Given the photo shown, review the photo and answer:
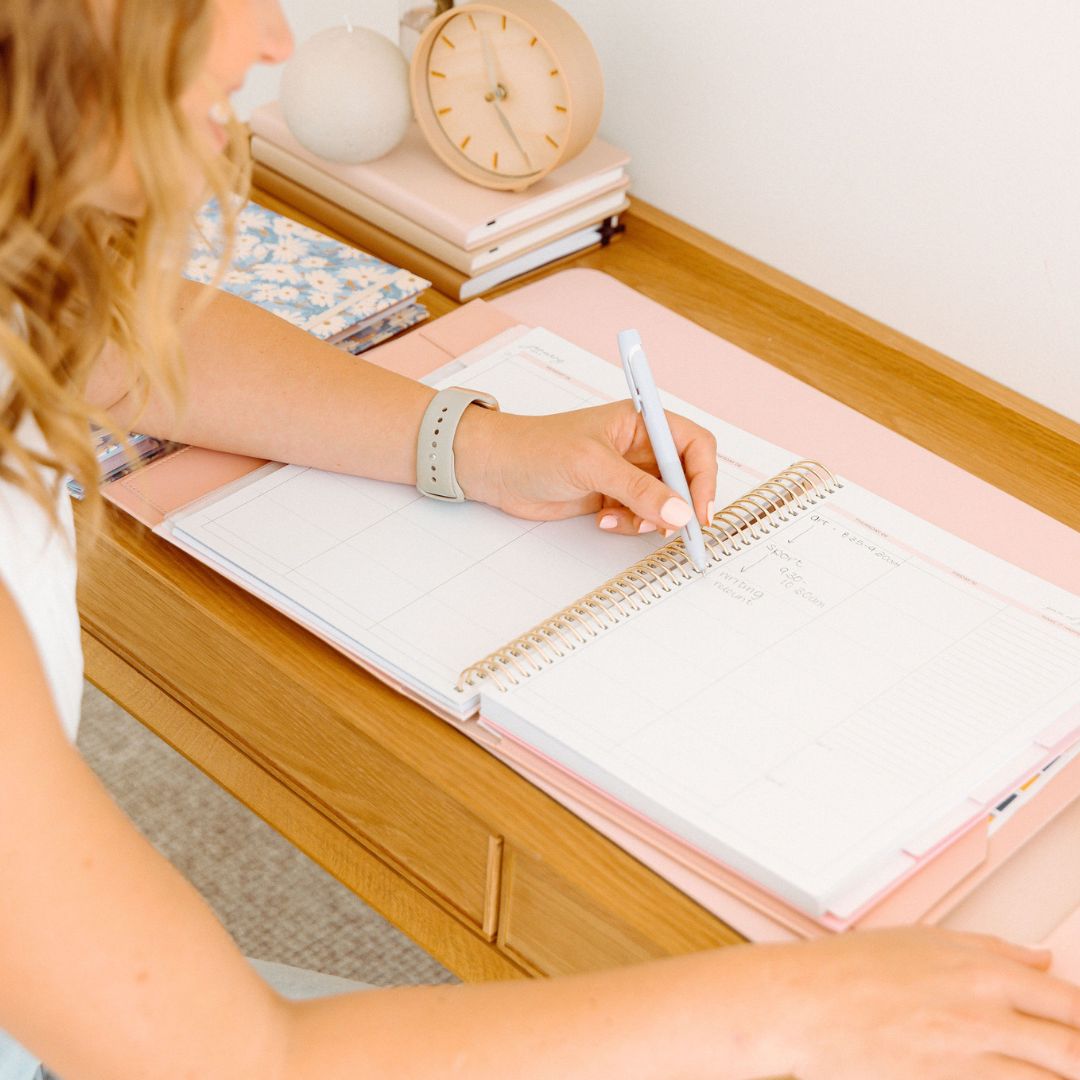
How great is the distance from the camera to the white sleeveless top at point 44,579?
69 cm

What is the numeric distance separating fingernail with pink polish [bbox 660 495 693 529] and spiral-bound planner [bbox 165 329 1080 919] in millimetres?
32

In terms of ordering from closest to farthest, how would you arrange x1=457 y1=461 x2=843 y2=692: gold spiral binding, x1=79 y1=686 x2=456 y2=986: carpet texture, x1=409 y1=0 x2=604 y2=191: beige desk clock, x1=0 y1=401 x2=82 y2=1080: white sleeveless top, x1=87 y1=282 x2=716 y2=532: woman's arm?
x1=0 y1=401 x2=82 y2=1080: white sleeveless top → x1=457 y1=461 x2=843 y2=692: gold spiral binding → x1=87 y1=282 x2=716 y2=532: woman's arm → x1=409 y1=0 x2=604 y2=191: beige desk clock → x1=79 y1=686 x2=456 y2=986: carpet texture

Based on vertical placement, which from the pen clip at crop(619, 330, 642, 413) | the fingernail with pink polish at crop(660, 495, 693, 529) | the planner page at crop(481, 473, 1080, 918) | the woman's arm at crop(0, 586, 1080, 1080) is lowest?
the woman's arm at crop(0, 586, 1080, 1080)

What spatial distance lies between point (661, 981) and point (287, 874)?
1131 millimetres

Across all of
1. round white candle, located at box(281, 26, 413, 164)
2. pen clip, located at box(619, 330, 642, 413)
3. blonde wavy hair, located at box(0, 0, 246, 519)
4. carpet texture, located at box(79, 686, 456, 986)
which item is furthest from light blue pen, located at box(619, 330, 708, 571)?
carpet texture, located at box(79, 686, 456, 986)

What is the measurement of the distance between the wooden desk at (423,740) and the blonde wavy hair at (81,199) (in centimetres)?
19

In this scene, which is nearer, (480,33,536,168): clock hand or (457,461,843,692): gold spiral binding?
(457,461,843,692): gold spiral binding

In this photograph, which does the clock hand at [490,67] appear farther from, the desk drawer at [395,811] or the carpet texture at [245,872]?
the carpet texture at [245,872]

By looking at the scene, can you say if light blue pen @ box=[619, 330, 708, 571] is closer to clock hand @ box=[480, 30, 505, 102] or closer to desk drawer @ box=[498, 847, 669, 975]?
desk drawer @ box=[498, 847, 669, 975]

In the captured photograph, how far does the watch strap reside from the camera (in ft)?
3.09

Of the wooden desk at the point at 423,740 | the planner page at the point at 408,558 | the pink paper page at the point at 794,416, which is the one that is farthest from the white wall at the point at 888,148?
the planner page at the point at 408,558

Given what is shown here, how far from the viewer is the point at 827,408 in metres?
1.09

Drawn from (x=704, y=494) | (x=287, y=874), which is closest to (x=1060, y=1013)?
(x=704, y=494)

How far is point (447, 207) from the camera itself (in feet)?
4.06
